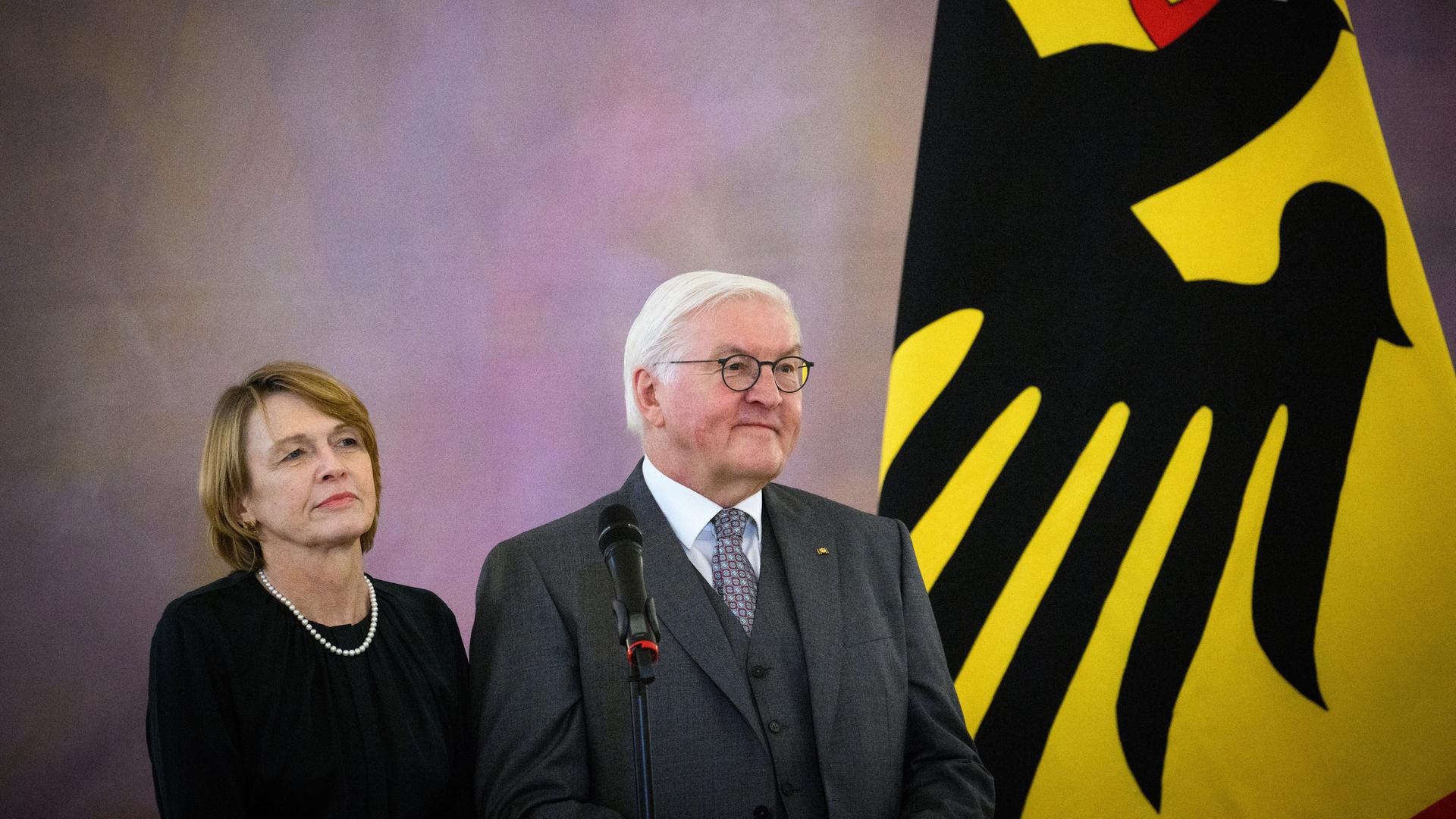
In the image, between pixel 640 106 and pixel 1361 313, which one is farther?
pixel 640 106

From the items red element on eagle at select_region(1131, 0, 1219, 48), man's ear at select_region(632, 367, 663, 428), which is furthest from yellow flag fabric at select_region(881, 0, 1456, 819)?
man's ear at select_region(632, 367, 663, 428)

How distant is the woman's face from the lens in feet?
6.42

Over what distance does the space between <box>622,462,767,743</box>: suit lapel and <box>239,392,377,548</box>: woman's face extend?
0.59m

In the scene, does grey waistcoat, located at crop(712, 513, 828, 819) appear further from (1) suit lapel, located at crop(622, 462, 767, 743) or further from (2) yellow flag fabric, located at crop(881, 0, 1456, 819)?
(2) yellow flag fabric, located at crop(881, 0, 1456, 819)

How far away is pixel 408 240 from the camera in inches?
113

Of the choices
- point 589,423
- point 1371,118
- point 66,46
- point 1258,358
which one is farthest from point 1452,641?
point 66,46

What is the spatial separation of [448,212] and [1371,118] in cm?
269

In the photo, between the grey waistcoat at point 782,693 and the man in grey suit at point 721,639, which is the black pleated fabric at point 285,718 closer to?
the man in grey suit at point 721,639

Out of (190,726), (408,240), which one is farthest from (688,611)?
(408,240)

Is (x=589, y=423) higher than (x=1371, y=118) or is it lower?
lower

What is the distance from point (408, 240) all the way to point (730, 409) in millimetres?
1315

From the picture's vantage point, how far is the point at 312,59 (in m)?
2.86

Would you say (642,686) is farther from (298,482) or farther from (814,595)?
(298,482)

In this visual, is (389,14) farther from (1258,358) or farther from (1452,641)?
(1452,641)
